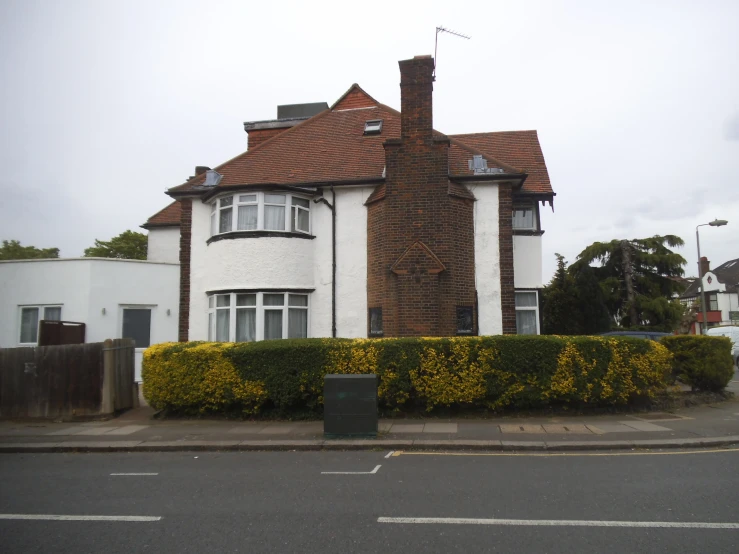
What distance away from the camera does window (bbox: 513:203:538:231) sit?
16.8 meters

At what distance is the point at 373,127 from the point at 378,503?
1459 centimetres

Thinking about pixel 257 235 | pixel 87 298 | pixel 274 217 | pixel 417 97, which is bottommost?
pixel 87 298

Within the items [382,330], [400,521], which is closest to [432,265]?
[382,330]

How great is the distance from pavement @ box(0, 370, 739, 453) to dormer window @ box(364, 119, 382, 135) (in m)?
10.2

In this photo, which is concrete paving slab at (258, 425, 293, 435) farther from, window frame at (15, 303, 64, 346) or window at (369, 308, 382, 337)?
window frame at (15, 303, 64, 346)

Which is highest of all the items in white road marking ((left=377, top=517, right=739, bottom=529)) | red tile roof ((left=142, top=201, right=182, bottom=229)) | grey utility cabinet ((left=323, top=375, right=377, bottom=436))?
red tile roof ((left=142, top=201, right=182, bottom=229))

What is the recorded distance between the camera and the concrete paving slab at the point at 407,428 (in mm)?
10558

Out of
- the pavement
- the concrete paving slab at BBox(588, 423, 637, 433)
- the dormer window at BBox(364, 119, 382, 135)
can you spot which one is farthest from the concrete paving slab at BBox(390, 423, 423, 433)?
the dormer window at BBox(364, 119, 382, 135)

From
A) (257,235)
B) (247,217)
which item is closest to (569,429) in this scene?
(257,235)

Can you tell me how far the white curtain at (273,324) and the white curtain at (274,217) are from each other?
1.92 metres

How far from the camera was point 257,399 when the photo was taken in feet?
38.5

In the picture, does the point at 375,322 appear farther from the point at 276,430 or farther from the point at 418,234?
the point at 276,430

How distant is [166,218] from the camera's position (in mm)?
21719

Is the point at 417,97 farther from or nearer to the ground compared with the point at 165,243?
farther from the ground
